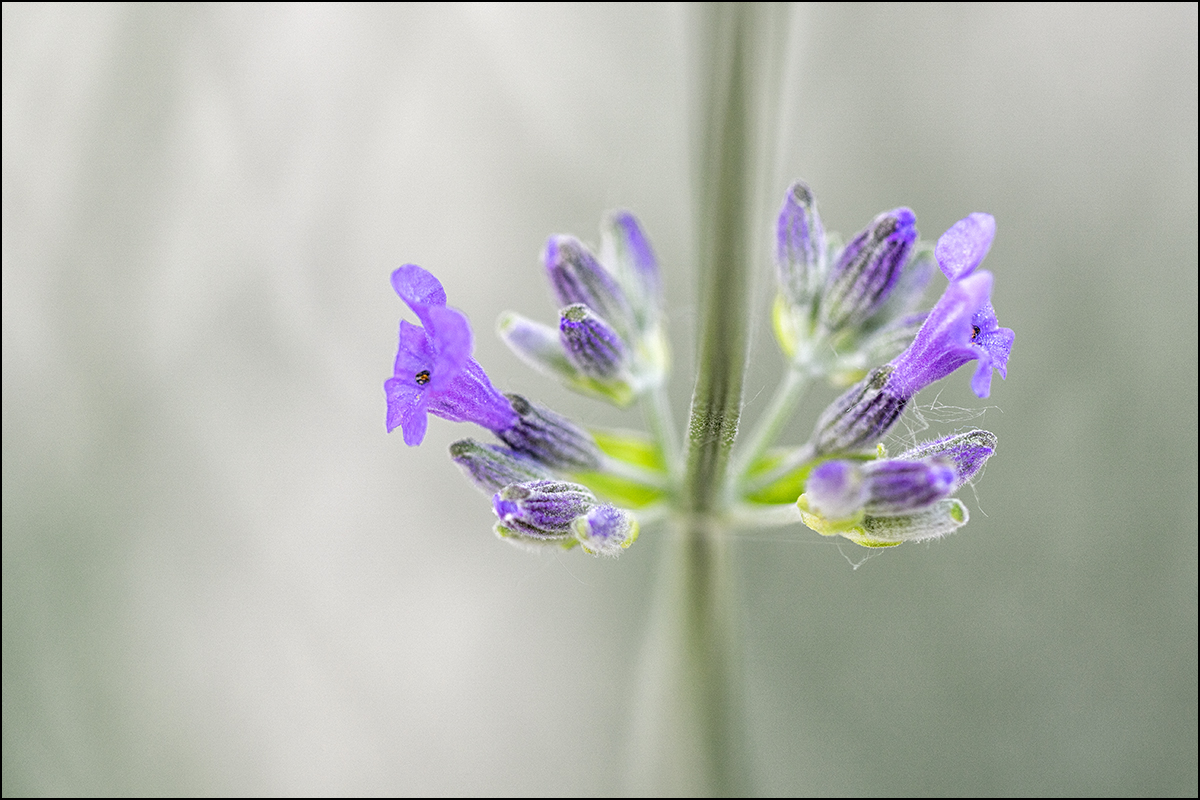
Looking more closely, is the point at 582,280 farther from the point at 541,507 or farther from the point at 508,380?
the point at 508,380

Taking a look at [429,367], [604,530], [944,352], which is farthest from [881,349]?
[429,367]

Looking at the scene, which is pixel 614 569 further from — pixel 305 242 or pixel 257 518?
pixel 305 242

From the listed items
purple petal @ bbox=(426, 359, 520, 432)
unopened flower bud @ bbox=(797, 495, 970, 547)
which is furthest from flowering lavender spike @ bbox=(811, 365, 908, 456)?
purple petal @ bbox=(426, 359, 520, 432)

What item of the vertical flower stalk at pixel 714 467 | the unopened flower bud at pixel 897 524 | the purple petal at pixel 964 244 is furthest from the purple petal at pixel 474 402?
the purple petal at pixel 964 244

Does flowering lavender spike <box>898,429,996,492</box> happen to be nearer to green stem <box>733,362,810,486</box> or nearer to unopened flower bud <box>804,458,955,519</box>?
unopened flower bud <box>804,458,955,519</box>

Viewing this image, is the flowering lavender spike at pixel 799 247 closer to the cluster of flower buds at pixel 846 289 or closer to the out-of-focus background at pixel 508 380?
the cluster of flower buds at pixel 846 289

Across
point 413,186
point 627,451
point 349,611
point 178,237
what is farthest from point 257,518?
point 627,451
